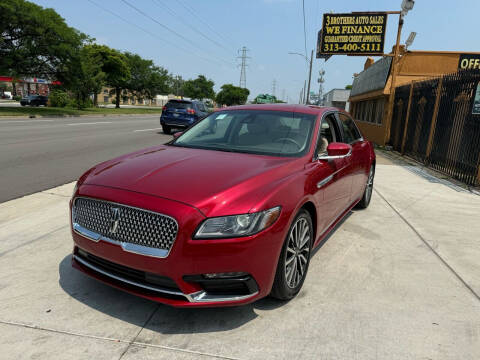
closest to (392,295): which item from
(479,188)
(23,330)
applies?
(23,330)

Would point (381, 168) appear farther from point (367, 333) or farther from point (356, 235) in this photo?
point (367, 333)

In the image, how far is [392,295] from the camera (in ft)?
10.8

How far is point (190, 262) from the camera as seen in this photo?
237cm

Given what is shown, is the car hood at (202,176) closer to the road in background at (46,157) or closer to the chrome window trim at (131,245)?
the chrome window trim at (131,245)

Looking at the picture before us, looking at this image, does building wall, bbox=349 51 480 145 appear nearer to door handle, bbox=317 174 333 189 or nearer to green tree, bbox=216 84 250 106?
door handle, bbox=317 174 333 189

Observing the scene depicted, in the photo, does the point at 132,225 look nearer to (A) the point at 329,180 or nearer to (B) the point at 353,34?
(A) the point at 329,180

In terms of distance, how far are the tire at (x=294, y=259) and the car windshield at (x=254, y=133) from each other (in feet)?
2.43

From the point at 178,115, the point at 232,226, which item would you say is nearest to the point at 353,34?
the point at 178,115

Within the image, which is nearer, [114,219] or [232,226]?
[232,226]

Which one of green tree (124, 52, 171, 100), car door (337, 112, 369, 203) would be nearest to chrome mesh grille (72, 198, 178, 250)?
car door (337, 112, 369, 203)

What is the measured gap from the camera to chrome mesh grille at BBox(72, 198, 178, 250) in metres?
2.41

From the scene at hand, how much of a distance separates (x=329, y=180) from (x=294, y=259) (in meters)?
0.99

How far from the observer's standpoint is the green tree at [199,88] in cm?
10362

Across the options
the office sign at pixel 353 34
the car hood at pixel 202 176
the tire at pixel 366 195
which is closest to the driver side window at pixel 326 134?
the car hood at pixel 202 176
